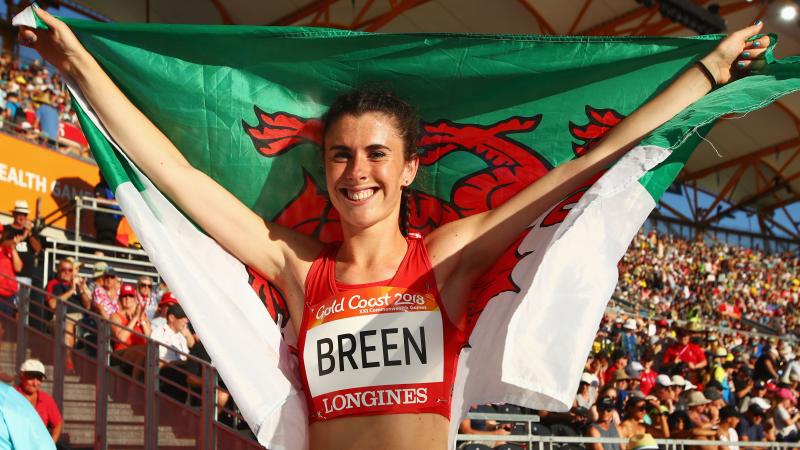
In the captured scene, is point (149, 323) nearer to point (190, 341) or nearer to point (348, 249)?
point (190, 341)

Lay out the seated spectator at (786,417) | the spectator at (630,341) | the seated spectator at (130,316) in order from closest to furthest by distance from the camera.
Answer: the seated spectator at (130,316) → the seated spectator at (786,417) → the spectator at (630,341)

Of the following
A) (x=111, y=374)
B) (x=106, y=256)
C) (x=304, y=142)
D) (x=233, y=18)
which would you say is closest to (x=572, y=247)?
(x=304, y=142)

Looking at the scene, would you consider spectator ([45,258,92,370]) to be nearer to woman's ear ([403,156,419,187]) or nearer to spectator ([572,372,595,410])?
spectator ([572,372,595,410])

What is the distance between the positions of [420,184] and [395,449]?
998 mm

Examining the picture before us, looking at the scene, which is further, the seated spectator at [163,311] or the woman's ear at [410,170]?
the seated spectator at [163,311]

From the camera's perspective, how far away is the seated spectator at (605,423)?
722cm

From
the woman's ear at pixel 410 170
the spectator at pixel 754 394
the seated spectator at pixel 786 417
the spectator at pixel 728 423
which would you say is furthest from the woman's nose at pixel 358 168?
the seated spectator at pixel 786 417

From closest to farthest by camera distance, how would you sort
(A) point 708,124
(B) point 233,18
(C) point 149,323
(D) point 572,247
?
(D) point 572,247
(A) point 708,124
(C) point 149,323
(B) point 233,18

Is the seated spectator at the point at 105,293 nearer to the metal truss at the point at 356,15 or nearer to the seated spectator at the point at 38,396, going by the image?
the seated spectator at the point at 38,396

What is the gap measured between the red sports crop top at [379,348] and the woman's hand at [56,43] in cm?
109

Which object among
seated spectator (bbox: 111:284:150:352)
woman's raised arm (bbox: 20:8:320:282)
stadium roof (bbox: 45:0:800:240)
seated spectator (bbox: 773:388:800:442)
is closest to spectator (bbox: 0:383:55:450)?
woman's raised arm (bbox: 20:8:320:282)

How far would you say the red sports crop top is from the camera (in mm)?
2766

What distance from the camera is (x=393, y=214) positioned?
298cm

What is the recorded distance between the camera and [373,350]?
279cm
